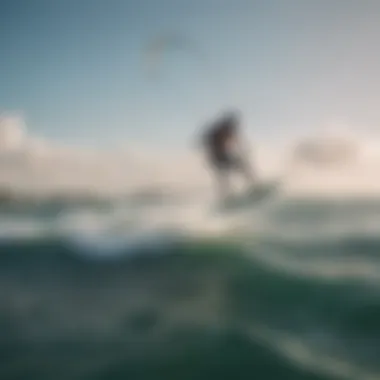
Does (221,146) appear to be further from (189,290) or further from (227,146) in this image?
(189,290)

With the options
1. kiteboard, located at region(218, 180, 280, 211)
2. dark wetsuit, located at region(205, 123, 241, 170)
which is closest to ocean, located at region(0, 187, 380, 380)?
kiteboard, located at region(218, 180, 280, 211)

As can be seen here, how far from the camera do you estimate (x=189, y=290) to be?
4.78ft

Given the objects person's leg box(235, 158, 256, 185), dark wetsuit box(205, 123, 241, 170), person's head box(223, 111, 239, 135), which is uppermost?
person's head box(223, 111, 239, 135)

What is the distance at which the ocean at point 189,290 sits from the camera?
4.66ft

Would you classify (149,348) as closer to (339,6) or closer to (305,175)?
(305,175)

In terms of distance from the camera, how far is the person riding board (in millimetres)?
1476

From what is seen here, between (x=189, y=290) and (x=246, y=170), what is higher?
(x=246, y=170)

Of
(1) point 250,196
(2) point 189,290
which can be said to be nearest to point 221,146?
(1) point 250,196

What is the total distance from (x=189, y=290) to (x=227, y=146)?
41 centimetres

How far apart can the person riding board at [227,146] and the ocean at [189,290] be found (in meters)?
0.09

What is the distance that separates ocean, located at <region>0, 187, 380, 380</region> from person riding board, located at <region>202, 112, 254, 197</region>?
0.09 metres

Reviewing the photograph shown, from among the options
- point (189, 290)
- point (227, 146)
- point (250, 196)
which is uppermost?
point (227, 146)

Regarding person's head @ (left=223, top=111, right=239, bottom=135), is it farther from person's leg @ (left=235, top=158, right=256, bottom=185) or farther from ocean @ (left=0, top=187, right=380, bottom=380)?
ocean @ (left=0, top=187, right=380, bottom=380)

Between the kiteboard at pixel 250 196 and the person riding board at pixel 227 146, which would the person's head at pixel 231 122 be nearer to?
the person riding board at pixel 227 146
